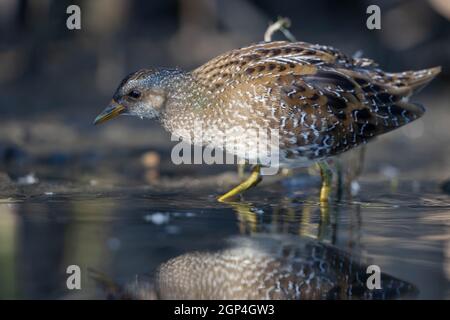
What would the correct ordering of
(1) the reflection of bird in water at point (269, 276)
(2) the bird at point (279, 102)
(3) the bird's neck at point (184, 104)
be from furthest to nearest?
1. (3) the bird's neck at point (184, 104)
2. (2) the bird at point (279, 102)
3. (1) the reflection of bird in water at point (269, 276)

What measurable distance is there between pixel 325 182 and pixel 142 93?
64.3 inches

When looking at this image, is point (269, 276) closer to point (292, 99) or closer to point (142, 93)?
point (292, 99)

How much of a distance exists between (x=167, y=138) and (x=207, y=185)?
2572 mm

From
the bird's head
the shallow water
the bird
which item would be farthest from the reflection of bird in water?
the bird's head

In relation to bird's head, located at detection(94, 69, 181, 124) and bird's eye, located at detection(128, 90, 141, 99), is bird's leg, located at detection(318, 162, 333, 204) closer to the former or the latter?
bird's head, located at detection(94, 69, 181, 124)

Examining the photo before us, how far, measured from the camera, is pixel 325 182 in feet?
22.9

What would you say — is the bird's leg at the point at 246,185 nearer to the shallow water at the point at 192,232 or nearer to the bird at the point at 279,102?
the bird at the point at 279,102

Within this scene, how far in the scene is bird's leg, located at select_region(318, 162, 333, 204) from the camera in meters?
6.93

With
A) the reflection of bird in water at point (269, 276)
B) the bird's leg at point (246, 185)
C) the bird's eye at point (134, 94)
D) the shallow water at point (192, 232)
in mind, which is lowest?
the reflection of bird in water at point (269, 276)

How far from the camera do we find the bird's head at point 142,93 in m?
6.92

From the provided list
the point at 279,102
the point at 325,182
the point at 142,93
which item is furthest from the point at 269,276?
the point at 142,93

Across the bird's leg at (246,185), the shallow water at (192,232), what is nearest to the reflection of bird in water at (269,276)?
the shallow water at (192,232)

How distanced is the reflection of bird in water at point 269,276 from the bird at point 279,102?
141cm
